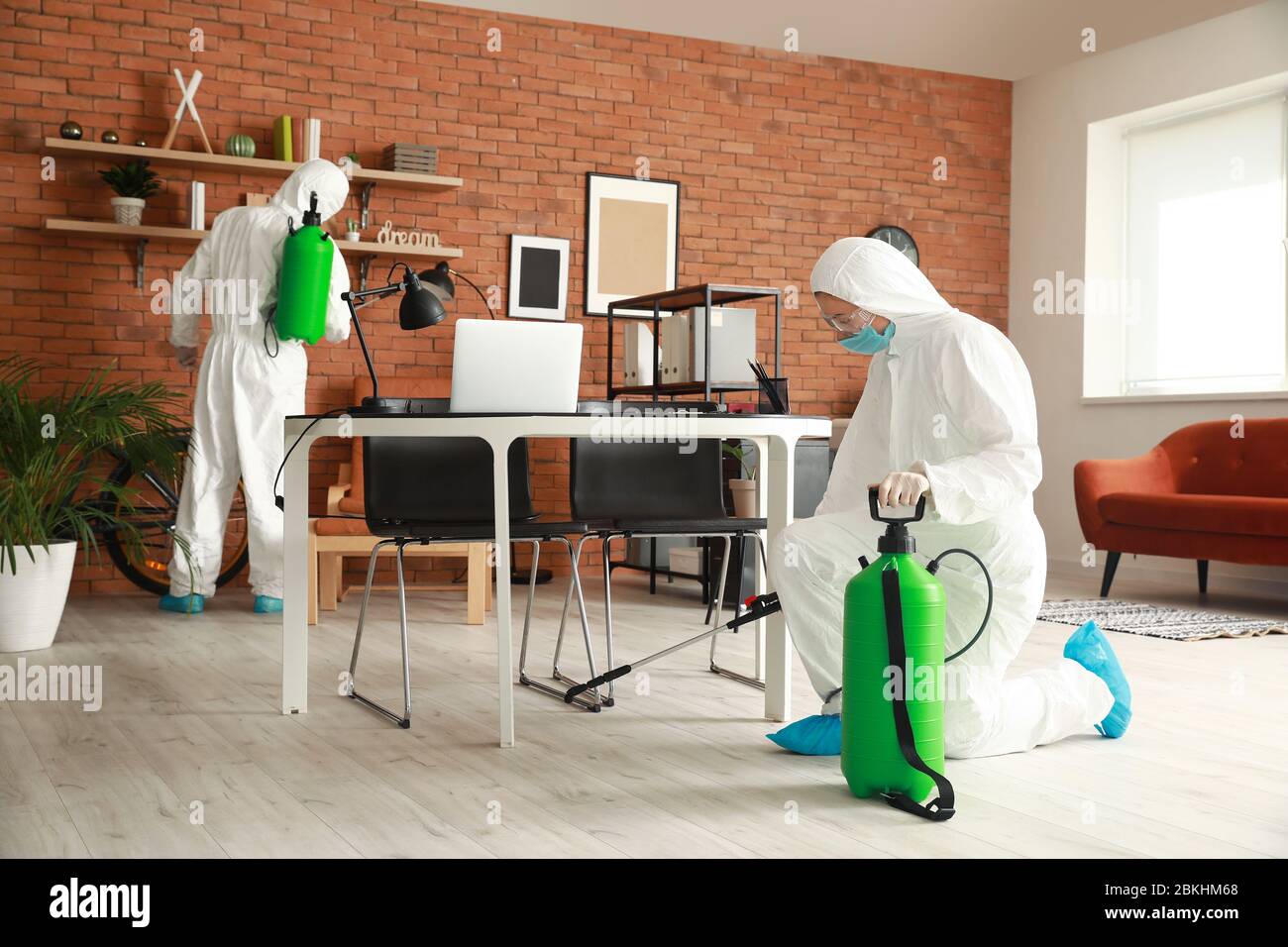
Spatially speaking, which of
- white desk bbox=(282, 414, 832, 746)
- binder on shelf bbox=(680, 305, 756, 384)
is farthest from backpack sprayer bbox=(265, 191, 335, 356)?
white desk bbox=(282, 414, 832, 746)

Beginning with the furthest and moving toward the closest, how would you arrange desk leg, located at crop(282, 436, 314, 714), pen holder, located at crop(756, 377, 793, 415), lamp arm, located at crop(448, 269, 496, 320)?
1. lamp arm, located at crop(448, 269, 496, 320)
2. pen holder, located at crop(756, 377, 793, 415)
3. desk leg, located at crop(282, 436, 314, 714)

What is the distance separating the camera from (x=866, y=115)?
7.41 m

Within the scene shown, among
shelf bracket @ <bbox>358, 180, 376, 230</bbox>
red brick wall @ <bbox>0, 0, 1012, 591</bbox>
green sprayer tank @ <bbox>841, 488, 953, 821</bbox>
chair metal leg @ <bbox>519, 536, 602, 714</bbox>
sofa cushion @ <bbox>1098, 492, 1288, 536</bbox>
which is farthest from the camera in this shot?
shelf bracket @ <bbox>358, 180, 376, 230</bbox>

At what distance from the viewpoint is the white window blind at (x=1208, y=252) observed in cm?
638

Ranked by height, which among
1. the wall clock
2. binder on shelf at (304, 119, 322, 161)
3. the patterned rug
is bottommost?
the patterned rug

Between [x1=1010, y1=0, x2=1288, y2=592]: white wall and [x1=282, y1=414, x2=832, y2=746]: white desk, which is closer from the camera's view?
[x1=282, y1=414, x2=832, y2=746]: white desk

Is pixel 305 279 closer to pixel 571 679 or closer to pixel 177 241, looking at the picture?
pixel 177 241

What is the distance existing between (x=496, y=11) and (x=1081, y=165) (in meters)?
3.53

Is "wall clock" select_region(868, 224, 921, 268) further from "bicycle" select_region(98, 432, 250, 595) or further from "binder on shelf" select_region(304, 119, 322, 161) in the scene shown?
"bicycle" select_region(98, 432, 250, 595)

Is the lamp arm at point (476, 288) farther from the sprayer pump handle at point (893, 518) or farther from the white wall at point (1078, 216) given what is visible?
the sprayer pump handle at point (893, 518)

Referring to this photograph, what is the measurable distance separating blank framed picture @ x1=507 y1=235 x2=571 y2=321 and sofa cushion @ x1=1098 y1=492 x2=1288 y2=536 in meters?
2.95

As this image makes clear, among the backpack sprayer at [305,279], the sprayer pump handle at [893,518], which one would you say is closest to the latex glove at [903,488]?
the sprayer pump handle at [893,518]

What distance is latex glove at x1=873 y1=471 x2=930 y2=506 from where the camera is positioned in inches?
88.6

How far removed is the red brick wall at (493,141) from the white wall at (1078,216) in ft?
0.72
